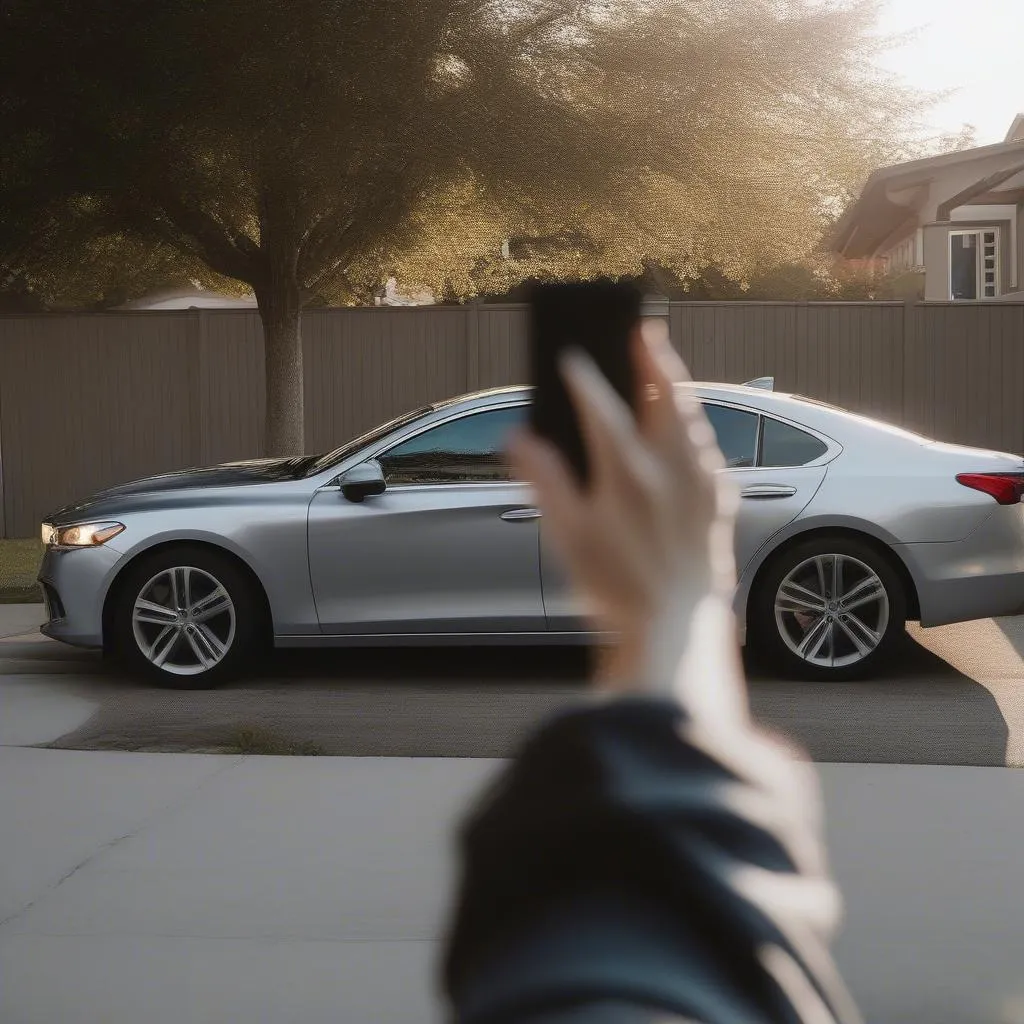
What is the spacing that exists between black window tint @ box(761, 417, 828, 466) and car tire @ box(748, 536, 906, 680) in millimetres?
431

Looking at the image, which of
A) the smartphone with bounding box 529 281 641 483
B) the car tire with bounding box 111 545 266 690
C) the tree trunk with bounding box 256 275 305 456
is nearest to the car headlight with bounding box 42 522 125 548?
the car tire with bounding box 111 545 266 690

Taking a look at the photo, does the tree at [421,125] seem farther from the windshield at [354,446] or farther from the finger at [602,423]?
the finger at [602,423]

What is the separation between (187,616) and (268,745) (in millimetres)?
1592

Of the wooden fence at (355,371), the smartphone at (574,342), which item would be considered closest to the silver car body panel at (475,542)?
the smartphone at (574,342)

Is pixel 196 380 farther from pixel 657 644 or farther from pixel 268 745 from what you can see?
pixel 657 644

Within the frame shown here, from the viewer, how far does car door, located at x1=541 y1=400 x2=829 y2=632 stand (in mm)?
7602

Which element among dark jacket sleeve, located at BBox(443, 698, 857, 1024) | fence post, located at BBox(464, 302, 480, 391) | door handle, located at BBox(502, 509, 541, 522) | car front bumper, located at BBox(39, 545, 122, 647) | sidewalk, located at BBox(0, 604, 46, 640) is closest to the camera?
dark jacket sleeve, located at BBox(443, 698, 857, 1024)

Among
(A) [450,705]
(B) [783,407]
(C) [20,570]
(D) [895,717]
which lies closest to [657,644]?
(D) [895,717]

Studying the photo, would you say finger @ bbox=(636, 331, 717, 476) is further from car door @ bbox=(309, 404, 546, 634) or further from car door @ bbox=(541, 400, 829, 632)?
car door @ bbox=(309, 404, 546, 634)

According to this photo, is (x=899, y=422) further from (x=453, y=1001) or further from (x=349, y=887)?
(x=453, y=1001)

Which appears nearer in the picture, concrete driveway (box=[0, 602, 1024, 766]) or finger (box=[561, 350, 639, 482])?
finger (box=[561, 350, 639, 482])

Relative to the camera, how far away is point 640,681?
0.87 meters

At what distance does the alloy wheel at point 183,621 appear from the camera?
7773 millimetres

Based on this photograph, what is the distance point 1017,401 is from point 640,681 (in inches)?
602
